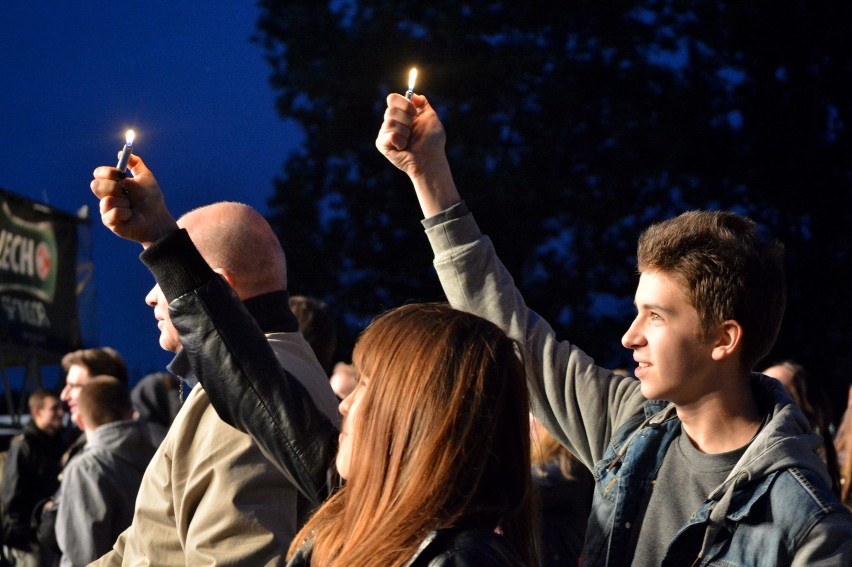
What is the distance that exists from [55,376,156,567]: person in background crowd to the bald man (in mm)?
2104

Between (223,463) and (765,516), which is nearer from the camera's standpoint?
(765,516)

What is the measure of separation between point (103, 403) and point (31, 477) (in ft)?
7.30

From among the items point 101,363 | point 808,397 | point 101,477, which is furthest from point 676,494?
point 101,363

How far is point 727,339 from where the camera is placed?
2.30 meters

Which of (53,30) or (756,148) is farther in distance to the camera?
(53,30)

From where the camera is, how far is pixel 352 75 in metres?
19.7

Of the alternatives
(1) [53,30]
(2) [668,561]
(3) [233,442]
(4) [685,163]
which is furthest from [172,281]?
(1) [53,30]

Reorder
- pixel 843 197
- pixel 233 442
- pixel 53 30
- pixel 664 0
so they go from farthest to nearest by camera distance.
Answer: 1. pixel 53 30
2. pixel 664 0
3. pixel 843 197
4. pixel 233 442

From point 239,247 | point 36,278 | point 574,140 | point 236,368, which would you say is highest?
point 574,140

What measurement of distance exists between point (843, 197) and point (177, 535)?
17775 mm

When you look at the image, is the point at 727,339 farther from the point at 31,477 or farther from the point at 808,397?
the point at 31,477

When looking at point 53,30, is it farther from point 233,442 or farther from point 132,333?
point 233,442

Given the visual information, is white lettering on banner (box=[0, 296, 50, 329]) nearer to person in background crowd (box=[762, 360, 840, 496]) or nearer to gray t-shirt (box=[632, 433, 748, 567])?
person in background crowd (box=[762, 360, 840, 496])

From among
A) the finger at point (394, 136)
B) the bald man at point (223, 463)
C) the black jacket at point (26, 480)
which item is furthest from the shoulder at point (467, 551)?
the black jacket at point (26, 480)
